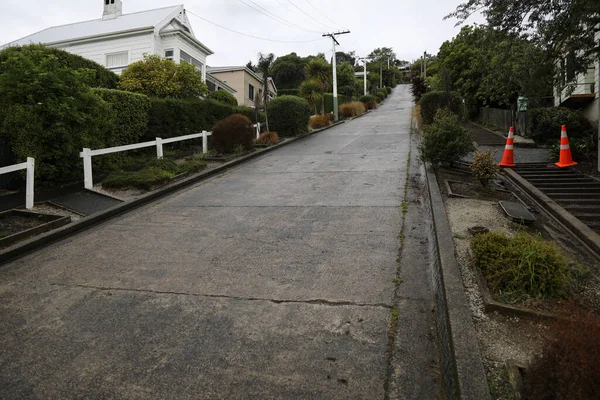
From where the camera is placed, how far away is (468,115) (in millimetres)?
27516

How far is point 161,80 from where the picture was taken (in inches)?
661

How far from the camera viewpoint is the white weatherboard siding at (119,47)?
22766 mm

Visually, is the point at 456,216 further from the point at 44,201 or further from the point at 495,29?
the point at 44,201

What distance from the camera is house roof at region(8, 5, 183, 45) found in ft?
77.1

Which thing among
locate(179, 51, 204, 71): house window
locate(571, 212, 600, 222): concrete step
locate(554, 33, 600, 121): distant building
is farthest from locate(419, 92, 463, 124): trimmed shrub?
locate(571, 212, 600, 222): concrete step

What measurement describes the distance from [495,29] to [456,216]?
16.4ft

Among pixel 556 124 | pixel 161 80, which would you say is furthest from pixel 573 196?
pixel 161 80

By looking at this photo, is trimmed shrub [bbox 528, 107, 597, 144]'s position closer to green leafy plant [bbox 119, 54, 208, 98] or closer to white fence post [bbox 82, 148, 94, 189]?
green leafy plant [bbox 119, 54, 208, 98]

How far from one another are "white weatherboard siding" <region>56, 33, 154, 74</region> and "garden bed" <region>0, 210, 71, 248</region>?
18216 mm

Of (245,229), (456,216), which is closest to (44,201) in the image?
(245,229)

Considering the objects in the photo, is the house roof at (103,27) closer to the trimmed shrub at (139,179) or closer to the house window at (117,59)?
the house window at (117,59)

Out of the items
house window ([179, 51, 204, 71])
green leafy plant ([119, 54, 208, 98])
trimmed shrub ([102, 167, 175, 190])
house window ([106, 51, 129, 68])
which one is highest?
house window ([179, 51, 204, 71])

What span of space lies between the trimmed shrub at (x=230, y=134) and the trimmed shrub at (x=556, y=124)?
10.3 meters

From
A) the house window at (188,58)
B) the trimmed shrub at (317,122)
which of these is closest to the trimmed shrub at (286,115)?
the trimmed shrub at (317,122)
